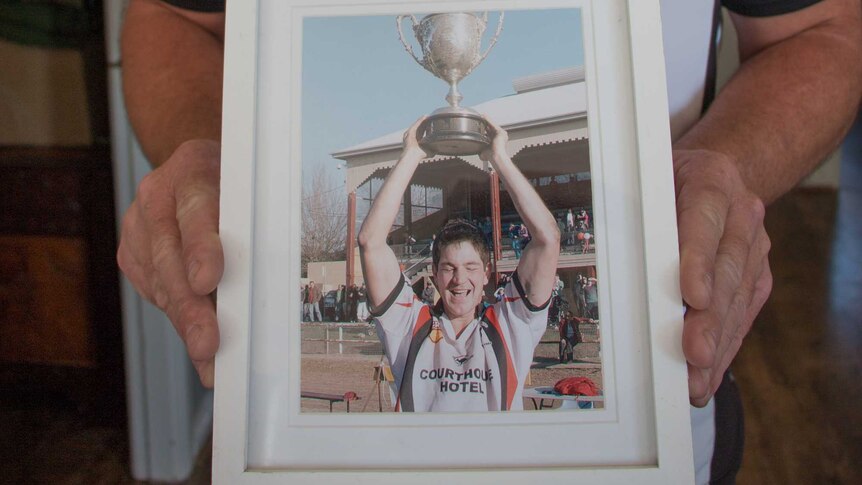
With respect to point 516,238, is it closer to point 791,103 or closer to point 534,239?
point 534,239

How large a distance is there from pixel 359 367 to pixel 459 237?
0.33 feet

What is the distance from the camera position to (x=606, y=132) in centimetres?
33

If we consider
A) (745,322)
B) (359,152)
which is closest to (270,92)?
(359,152)

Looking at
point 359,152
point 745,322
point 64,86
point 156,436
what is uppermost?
point 64,86

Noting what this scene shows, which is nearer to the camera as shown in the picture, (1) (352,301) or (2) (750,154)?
(1) (352,301)

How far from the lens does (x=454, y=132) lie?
1.11 ft

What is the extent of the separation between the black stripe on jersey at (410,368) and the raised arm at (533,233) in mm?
66

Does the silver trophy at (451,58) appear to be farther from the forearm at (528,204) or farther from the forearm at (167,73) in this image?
the forearm at (167,73)

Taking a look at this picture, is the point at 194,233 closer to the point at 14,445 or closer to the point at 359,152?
the point at 359,152

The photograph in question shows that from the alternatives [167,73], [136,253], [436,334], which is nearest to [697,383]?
[436,334]

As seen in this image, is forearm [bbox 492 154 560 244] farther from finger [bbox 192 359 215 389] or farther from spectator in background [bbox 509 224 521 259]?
finger [bbox 192 359 215 389]

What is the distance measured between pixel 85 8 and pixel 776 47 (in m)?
0.63

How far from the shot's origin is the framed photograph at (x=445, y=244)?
321mm

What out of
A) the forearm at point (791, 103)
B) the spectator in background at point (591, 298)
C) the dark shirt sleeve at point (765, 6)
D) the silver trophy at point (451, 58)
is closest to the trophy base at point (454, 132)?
the silver trophy at point (451, 58)
